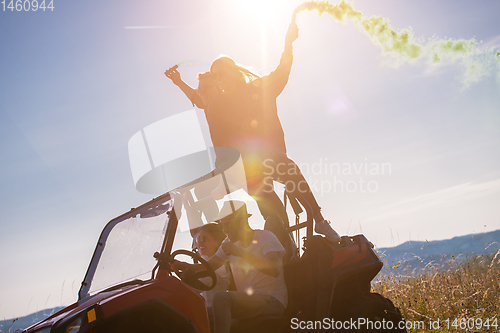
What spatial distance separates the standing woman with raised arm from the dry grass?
2676 millimetres

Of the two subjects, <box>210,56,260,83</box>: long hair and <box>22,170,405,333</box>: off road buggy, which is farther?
<box>210,56,260,83</box>: long hair

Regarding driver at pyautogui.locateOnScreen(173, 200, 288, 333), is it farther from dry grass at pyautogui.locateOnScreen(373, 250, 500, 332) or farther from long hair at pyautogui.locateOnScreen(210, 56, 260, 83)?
dry grass at pyautogui.locateOnScreen(373, 250, 500, 332)

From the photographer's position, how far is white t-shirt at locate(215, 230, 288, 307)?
342 centimetres

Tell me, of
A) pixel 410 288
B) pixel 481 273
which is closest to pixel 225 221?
pixel 410 288

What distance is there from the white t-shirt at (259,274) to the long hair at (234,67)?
1.94 m

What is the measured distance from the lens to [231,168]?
12.4 ft

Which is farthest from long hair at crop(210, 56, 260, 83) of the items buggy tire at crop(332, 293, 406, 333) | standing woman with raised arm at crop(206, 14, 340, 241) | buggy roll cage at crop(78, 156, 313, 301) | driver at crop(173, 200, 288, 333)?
buggy tire at crop(332, 293, 406, 333)

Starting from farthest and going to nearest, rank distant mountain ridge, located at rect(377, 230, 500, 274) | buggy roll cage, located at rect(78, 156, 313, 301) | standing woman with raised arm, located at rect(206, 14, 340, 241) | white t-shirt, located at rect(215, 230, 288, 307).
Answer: distant mountain ridge, located at rect(377, 230, 500, 274) < standing woman with raised arm, located at rect(206, 14, 340, 241) < white t-shirt, located at rect(215, 230, 288, 307) < buggy roll cage, located at rect(78, 156, 313, 301)

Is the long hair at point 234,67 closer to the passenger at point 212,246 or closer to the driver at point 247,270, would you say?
the driver at point 247,270

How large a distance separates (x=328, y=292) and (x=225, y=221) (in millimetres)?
1184

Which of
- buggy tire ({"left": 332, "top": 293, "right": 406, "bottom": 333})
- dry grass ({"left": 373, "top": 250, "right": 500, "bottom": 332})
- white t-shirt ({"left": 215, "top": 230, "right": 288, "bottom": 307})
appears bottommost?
dry grass ({"left": 373, "top": 250, "right": 500, "bottom": 332})

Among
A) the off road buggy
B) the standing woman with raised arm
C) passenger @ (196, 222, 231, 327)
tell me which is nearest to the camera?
the off road buggy

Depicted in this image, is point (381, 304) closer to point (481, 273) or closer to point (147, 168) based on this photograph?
point (147, 168)

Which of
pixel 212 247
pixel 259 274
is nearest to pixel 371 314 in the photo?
pixel 259 274
